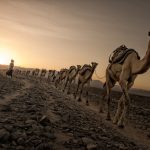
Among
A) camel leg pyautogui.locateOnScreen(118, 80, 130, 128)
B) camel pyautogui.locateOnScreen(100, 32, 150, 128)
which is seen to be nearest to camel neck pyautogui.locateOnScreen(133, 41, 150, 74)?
camel pyautogui.locateOnScreen(100, 32, 150, 128)

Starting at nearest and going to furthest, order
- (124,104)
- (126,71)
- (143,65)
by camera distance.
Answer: (143,65) → (124,104) → (126,71)

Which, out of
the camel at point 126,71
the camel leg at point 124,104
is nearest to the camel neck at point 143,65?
the camel at point 126,71

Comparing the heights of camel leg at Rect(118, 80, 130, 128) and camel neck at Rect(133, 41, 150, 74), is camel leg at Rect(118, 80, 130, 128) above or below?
below

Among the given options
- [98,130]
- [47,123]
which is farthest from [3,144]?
[98,130]

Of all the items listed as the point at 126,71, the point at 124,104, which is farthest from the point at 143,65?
the point at 124,104

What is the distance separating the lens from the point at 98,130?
10.7 metres

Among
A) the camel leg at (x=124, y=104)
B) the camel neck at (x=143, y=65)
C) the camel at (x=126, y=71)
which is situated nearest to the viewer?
the camel neck at (x=143, y=65)

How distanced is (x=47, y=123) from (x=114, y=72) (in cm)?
758

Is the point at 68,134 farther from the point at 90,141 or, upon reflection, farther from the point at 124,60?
the point at 124,60

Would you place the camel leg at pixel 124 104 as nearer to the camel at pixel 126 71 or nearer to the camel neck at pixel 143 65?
the camel at pixel 126 71

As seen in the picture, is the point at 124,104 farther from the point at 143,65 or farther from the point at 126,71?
the point at 143,65

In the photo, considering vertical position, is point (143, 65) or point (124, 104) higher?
point (143, 65)

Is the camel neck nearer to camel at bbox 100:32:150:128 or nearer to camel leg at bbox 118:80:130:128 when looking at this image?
camel at bbox 100:32:150:128

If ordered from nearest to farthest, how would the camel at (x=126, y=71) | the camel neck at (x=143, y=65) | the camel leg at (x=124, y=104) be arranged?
the camel neck at (x=143, y=65), the camel at (x=126, y=71), the camel leg at (x=124, y=104)
